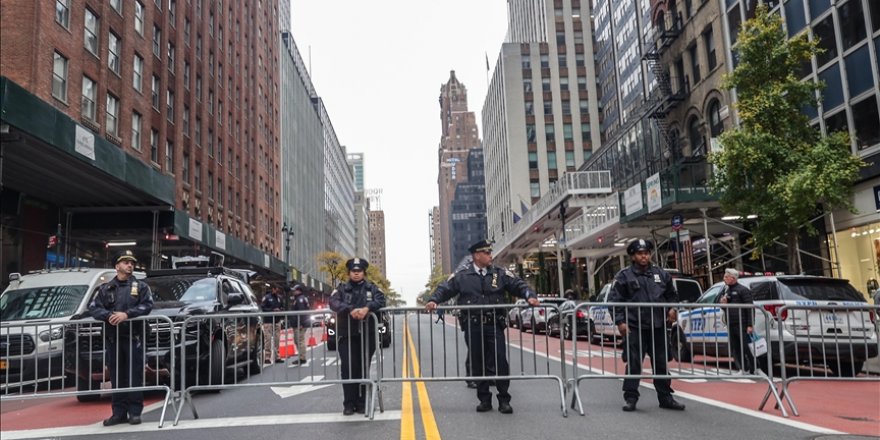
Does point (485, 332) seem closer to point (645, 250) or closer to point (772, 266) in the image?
point (645, 250)

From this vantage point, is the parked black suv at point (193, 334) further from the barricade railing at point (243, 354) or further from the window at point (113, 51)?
the window at point (113, 51)

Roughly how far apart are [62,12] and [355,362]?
74.7 ft

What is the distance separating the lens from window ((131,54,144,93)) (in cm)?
3098

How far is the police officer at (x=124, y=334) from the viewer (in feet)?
24.1

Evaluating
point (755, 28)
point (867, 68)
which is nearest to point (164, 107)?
point (755, 28)

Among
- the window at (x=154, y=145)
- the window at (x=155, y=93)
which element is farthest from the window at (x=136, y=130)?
the window at (x=155, y=93)

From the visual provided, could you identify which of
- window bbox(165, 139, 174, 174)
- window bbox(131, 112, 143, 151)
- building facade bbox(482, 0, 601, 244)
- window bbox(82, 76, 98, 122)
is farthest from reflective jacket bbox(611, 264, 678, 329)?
building facade bbox(482, 0, 601, 244)

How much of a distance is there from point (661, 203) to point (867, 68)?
286 inches

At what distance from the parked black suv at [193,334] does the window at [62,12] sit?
54.1 ft

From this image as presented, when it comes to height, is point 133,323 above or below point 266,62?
below

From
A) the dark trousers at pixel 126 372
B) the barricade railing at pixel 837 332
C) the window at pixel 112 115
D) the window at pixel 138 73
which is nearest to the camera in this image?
the dark trousers at pixel 126 372

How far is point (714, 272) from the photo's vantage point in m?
31.5

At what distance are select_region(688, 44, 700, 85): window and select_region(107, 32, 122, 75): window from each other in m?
25.7

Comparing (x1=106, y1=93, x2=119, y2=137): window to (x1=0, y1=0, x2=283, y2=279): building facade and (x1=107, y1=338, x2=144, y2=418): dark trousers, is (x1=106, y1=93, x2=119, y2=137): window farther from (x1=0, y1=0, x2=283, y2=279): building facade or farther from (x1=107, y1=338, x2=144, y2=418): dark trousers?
(x1=107, y1=338, x2=144, y2=418): dark trousers
